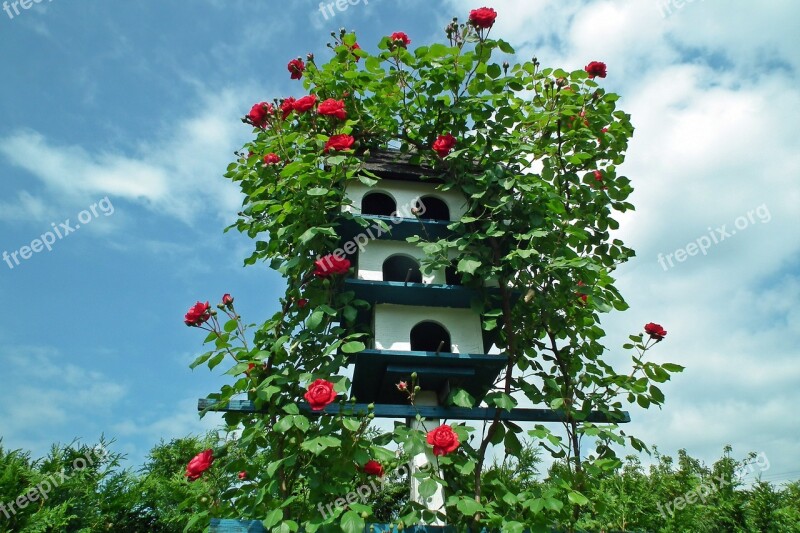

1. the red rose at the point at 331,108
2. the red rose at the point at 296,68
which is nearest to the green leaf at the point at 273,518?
the red rose at the point at 331,108

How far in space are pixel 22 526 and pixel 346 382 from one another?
1927 mm

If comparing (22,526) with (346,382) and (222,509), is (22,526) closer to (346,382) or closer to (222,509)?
(222,509)

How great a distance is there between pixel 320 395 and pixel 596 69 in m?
2.86

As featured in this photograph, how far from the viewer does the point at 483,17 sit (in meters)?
3.47

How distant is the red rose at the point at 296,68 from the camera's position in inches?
155

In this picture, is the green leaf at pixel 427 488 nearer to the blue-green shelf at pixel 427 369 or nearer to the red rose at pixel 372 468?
the red rose at pixel 372 468

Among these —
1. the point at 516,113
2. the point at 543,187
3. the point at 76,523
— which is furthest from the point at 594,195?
the point at 76,523

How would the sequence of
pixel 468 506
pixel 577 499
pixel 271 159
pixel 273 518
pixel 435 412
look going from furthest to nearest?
pixel 271 159 < pixel 435 412 < pixel 577 499 < pixel 468 506 < pixel 273 518

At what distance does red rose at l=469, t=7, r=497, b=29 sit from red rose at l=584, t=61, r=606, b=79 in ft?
2.60

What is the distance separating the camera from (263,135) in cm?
371

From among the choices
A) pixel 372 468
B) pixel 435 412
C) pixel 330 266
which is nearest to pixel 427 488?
pixel 372 468

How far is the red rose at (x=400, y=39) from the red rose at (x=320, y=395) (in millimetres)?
2282
